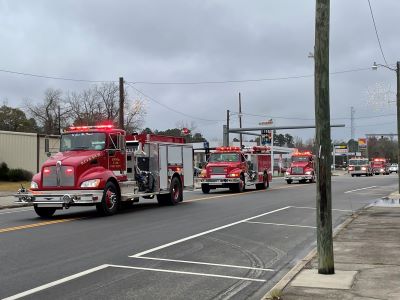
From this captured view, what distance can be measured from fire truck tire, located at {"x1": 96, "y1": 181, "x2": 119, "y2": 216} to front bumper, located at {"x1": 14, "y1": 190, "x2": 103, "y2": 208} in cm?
33

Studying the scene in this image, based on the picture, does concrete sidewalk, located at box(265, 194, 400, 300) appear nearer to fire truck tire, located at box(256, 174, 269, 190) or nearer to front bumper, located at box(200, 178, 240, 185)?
front bumper, located at box(200, 178, 240, 185)

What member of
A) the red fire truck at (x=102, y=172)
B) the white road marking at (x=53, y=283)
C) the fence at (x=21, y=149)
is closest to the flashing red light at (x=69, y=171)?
the red fire truck at (x=102, y=172)

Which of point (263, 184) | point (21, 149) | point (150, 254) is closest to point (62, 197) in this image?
point (150, 254)

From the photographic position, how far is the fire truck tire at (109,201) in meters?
15.9

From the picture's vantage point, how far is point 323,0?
7.61 meters

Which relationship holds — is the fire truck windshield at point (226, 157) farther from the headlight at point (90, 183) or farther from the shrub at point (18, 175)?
the shrub at point (18, 175)

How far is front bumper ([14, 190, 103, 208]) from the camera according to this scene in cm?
1516

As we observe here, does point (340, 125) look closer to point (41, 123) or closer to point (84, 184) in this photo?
point (84, 184)

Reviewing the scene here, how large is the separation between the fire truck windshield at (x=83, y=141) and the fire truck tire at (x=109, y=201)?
51.9 inches

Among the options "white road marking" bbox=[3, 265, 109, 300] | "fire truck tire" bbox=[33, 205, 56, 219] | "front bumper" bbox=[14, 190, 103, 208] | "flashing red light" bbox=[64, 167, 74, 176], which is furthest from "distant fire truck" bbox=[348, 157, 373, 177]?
"white road marking" bbox=[3, 265, 109, 300]

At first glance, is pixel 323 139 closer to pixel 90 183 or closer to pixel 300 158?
pixel 90 183

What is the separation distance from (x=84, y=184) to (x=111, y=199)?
124 centimetres

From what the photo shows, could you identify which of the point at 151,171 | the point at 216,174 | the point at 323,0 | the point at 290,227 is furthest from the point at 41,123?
the point at 323,0

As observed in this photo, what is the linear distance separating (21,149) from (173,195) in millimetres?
26335
